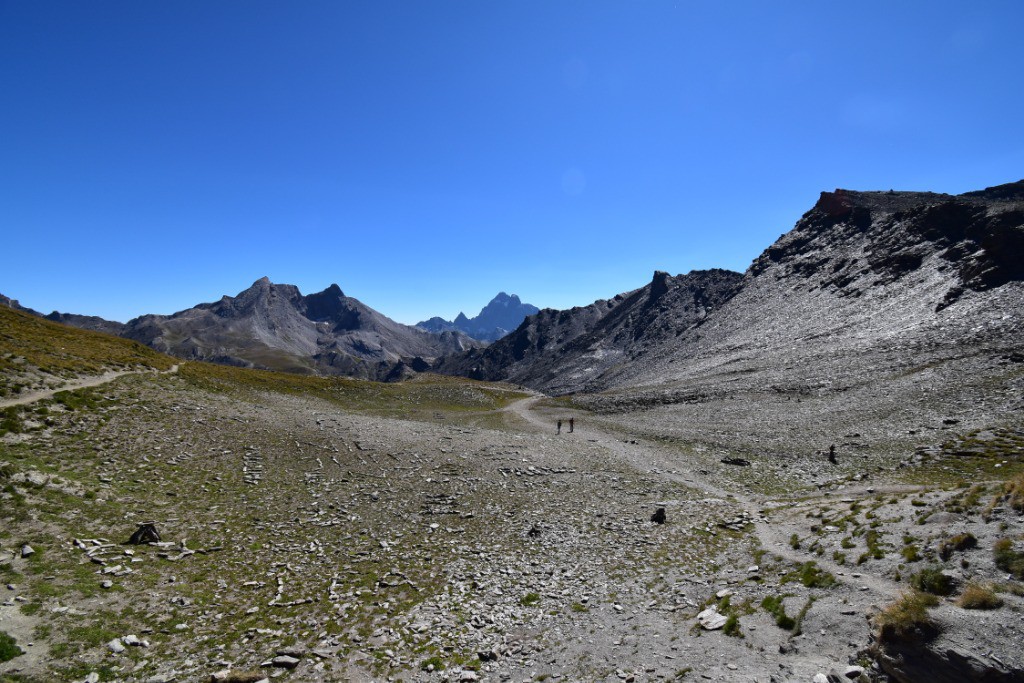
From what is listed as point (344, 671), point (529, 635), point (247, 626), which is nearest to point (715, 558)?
point (529, 635)

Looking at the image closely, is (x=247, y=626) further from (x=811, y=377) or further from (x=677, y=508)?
(x=811, y=377)

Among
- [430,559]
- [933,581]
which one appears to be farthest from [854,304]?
[430,559]

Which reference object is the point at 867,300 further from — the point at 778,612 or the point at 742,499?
the point at 778,612

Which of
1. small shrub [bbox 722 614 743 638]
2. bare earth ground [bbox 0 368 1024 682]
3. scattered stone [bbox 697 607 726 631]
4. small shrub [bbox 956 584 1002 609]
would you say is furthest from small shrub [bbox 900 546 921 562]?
scattered stone [bbox 697 607 726 631]

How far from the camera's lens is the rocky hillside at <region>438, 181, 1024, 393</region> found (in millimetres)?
73500

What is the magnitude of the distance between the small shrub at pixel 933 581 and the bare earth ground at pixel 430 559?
0.64 metres

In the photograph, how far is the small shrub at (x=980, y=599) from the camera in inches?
415

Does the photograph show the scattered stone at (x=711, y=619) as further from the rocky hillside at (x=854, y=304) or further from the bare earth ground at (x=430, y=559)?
the rocky hillside at (x=854, y=304)

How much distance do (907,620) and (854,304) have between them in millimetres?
121824

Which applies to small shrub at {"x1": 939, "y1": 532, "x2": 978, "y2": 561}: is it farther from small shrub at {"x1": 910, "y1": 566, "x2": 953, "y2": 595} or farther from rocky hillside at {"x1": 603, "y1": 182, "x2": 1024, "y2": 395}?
rocky hillside at {"x1": 603, "y1": 182, "x2": 1024, "y2": 395}

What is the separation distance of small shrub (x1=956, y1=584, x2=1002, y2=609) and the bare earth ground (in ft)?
0.81

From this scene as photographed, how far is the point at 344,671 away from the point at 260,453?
2197 centimetres

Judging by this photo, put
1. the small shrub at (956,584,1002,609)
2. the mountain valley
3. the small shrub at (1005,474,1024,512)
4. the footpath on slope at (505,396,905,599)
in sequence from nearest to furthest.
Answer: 1. the small shrub at (956,584,1002,609)
2. the mountain valley
3. the footpath on slope at (505,396,905,599)
4. the small shrub at (1005,474,1024,512)

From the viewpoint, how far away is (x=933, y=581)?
41.2 ft
